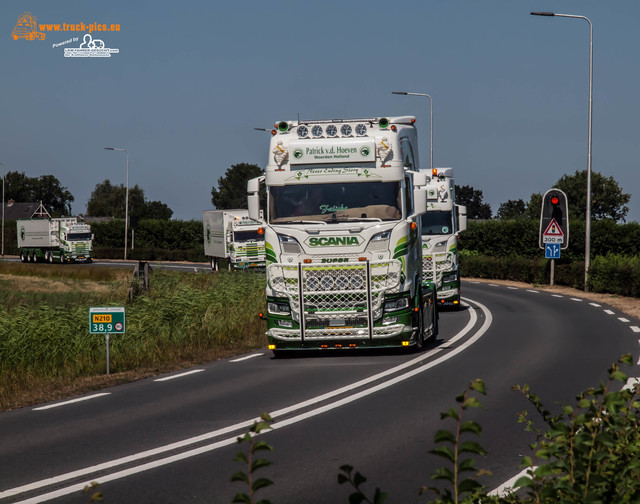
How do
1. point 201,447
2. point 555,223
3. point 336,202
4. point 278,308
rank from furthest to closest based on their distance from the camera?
point 555,223, point 336,202, point 278,308, point 201,447

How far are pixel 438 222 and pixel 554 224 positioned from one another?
1174 cm

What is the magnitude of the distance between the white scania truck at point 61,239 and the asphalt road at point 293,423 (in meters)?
59.0

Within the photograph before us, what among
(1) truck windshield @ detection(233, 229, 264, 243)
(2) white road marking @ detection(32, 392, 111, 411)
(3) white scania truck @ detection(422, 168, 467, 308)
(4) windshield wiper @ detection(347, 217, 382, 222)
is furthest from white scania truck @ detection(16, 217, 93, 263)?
(2) white road marking @ detection(32, 392, 111, 411)

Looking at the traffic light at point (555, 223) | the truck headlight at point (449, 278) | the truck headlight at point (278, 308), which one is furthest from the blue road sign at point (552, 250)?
the truck headlight at point (278, 308)

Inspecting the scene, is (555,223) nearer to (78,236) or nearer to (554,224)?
(554,224)

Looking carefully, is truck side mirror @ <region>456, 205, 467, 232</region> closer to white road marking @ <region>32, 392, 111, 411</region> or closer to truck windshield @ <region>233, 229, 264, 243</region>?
white road marking @ <region>32, 392, 111, 411</region>

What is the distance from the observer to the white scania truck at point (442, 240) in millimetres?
25047

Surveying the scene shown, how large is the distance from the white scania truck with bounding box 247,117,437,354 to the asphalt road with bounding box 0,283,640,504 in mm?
567

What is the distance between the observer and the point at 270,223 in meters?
15.9

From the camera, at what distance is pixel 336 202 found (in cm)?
1594

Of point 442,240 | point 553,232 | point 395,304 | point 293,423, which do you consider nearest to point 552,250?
point 553,232

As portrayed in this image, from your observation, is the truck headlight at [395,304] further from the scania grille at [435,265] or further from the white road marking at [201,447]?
the scania grille at [435,265]

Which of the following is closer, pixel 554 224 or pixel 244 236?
pixel 554 224

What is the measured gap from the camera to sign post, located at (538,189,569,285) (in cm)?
3603
